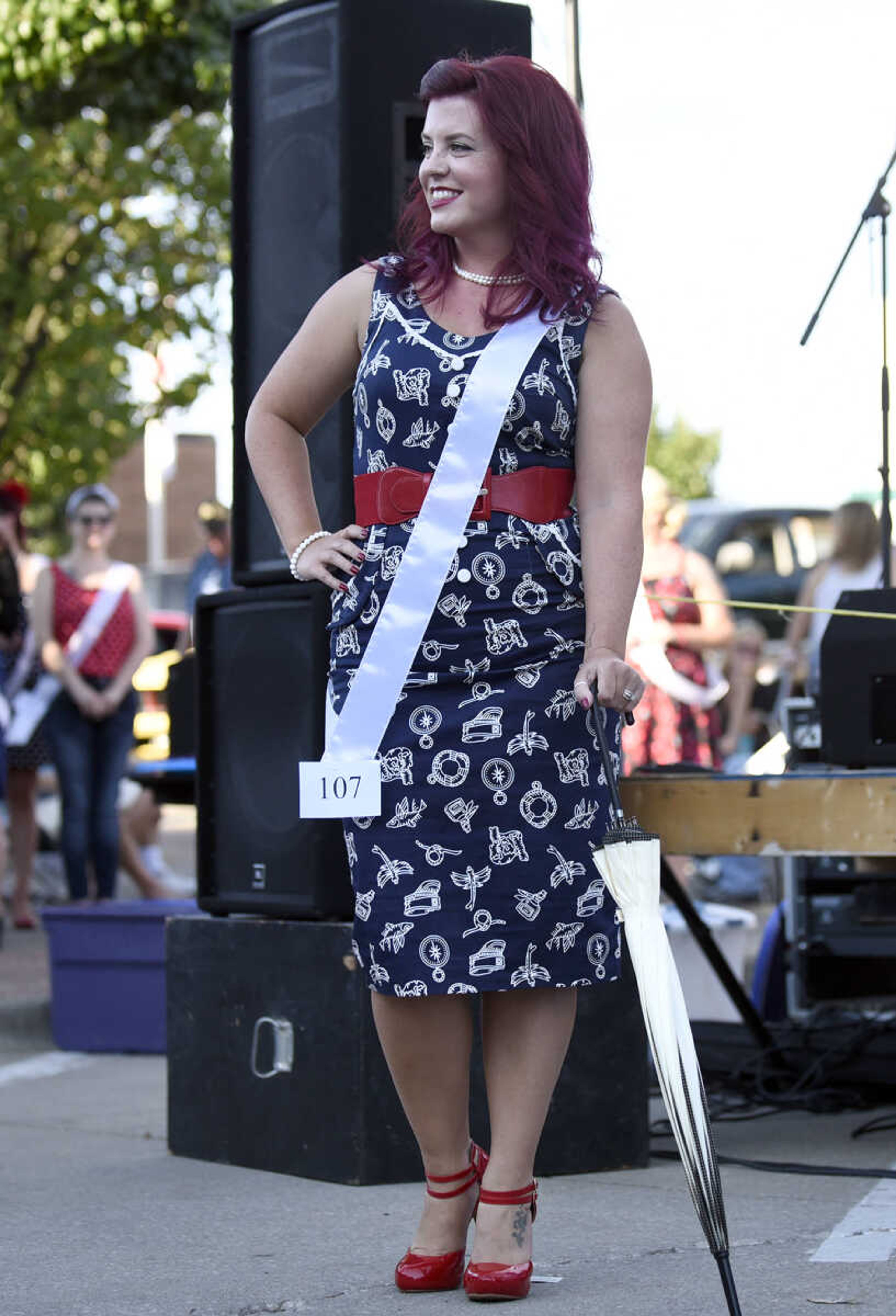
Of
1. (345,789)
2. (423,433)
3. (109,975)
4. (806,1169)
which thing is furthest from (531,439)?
(109,975)

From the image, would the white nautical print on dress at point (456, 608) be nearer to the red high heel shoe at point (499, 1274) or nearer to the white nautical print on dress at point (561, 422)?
the white nautical print on dress at point (561, 422)

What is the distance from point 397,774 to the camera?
3.35 metres

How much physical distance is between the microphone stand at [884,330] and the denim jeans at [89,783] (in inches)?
184

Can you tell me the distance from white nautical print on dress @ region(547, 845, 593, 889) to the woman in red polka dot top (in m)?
5.90

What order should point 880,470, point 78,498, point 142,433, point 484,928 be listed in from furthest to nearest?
point 142,433
point 78,498
point 880,470
point 484,928

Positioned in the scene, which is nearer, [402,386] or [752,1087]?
[402,386]

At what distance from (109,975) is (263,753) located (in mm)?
2202

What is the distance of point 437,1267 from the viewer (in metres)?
3.41

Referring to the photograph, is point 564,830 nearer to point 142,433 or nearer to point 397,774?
point 397,774

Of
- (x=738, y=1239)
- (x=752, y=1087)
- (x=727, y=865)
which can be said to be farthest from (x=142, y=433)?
(x=738, y=1239)

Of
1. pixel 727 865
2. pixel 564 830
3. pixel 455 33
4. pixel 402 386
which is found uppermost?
pixel 455 33

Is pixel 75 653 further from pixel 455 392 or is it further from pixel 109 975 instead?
pixel 455 392

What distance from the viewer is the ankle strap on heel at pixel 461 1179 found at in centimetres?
343

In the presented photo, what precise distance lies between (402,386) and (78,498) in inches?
245
